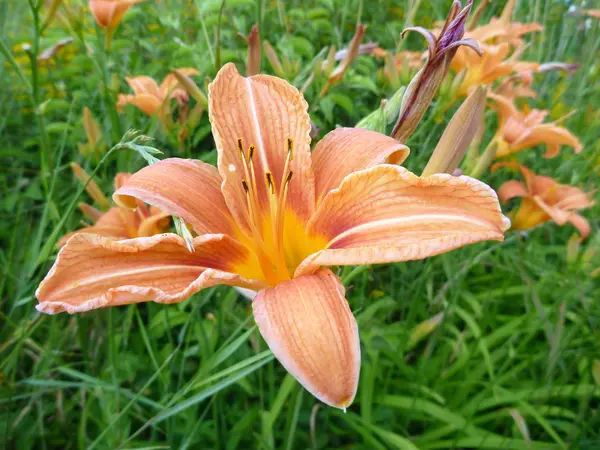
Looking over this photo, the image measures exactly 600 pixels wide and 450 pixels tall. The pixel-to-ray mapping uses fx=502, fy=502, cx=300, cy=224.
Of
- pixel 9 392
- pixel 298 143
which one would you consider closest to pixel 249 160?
pixel 298 143

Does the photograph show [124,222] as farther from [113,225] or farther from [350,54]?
[350,54]

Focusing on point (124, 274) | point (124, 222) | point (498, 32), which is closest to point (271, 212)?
point (124, 274)

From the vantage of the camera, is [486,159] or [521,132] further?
[521,132]

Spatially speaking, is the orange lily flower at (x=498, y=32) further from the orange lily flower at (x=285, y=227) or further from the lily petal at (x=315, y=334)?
the lily petal at (x=315, y=334)

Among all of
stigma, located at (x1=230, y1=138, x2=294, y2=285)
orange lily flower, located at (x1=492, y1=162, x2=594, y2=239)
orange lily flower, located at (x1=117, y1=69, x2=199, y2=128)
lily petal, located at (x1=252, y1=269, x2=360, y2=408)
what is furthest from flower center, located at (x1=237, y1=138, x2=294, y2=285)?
orange lily flower, located at (x1=492, y1=162, x2=594, y2=239)

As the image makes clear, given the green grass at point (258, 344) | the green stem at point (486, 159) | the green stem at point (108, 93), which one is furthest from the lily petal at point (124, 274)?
the green stem at point (486, 159)

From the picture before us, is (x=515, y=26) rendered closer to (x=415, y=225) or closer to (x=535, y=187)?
(x=535, y=187)

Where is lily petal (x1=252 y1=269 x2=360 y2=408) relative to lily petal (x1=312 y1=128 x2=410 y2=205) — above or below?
below

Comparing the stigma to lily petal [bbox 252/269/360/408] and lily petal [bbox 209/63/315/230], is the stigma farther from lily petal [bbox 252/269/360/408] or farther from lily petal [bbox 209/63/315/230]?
lily petal [bbox 252/269/360/408]
